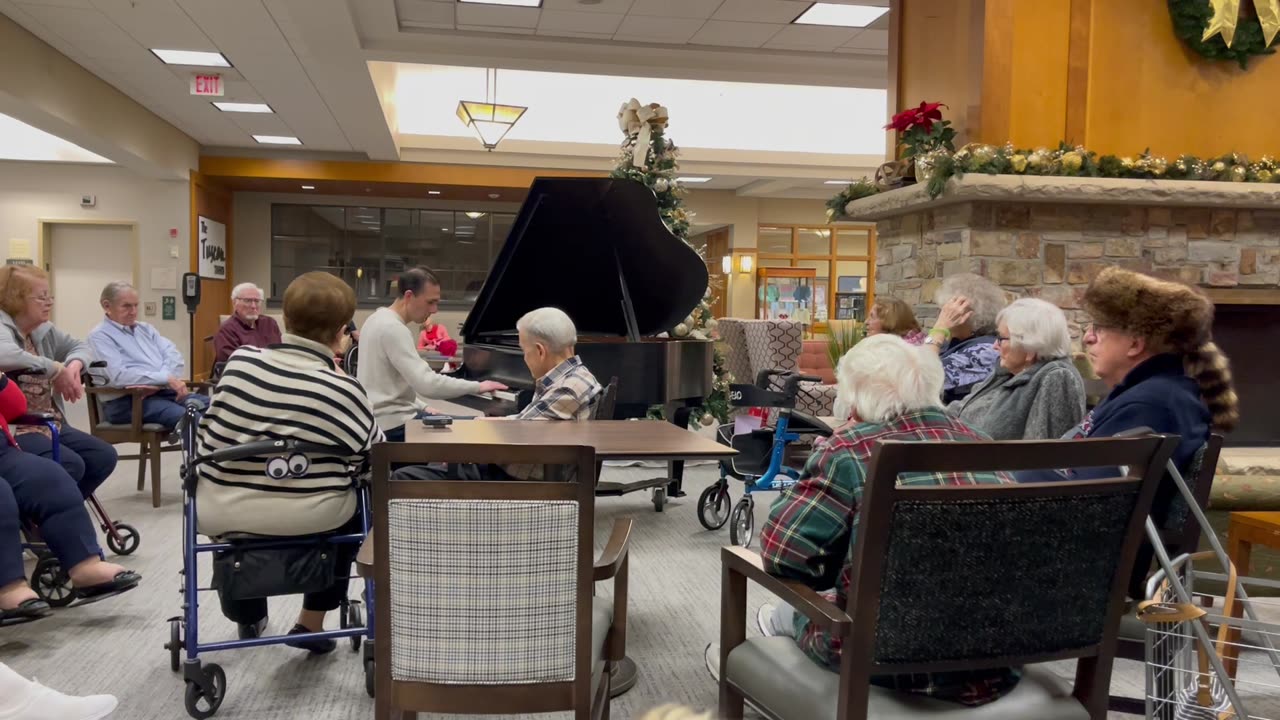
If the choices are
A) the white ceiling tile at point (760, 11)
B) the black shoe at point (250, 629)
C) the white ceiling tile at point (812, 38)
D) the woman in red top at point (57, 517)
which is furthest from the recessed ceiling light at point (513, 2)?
the black shoe at point (250, 629)

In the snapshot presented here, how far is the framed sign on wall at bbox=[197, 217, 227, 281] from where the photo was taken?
1229cm

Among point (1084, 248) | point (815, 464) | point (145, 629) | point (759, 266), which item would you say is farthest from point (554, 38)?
point (759, 266)

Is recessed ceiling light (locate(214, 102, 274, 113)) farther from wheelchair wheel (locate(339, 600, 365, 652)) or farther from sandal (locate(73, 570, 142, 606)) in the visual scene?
wheelchair wheel (locate(339, 600, 365, 652))

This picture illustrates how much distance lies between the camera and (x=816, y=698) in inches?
65.9

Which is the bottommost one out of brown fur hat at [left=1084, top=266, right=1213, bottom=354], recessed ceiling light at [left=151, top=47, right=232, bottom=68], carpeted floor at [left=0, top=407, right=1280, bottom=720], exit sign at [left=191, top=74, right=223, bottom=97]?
carpeted floor at [left=0, top=407, right=1280, bottom=720]

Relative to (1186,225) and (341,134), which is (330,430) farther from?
(341,134)

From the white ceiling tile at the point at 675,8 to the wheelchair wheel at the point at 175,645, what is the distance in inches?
197

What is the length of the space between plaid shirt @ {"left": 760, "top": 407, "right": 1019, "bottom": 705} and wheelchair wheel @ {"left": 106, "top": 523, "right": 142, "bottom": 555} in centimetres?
343

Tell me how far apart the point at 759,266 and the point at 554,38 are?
9.52 metres

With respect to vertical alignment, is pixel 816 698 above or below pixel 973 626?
below

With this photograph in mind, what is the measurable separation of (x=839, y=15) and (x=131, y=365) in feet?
17.1

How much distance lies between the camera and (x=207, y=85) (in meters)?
8.27

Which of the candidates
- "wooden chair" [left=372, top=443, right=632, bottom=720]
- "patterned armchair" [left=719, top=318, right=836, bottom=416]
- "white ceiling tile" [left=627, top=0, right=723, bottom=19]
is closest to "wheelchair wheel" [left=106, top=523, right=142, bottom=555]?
"wooden chair" [left=372, top=443, right=632, bottom=720]

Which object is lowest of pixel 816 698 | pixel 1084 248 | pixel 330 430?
pixel 816 698
